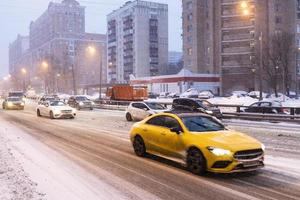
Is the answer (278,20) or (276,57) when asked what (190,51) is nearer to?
(278,20)

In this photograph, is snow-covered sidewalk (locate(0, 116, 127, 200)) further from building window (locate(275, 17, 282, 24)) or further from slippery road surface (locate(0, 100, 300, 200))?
building window (locate(275, 17, 282, 24))

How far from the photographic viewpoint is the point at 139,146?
14062 millimetres

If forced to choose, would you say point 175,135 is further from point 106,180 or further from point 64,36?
point 64,36

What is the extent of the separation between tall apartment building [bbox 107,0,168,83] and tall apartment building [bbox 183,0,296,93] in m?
41.8

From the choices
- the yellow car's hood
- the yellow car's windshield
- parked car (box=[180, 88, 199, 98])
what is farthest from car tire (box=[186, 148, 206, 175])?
parked car (box=[180, 88, 199, 98])

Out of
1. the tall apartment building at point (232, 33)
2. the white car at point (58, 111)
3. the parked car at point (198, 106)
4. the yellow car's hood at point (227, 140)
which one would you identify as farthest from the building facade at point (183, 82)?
the yellow car's hood at point (227, 140)

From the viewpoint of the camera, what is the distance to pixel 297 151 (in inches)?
590

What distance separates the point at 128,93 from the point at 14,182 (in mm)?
49288

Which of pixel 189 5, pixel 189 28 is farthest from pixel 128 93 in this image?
pixel 189 5

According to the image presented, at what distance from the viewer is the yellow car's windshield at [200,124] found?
12.0 meters

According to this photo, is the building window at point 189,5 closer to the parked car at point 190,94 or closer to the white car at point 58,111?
the parked car at point 190,94

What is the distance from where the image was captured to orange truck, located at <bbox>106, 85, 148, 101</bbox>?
59.1 metres

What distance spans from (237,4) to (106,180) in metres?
100

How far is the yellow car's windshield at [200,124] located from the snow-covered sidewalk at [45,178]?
289cm
